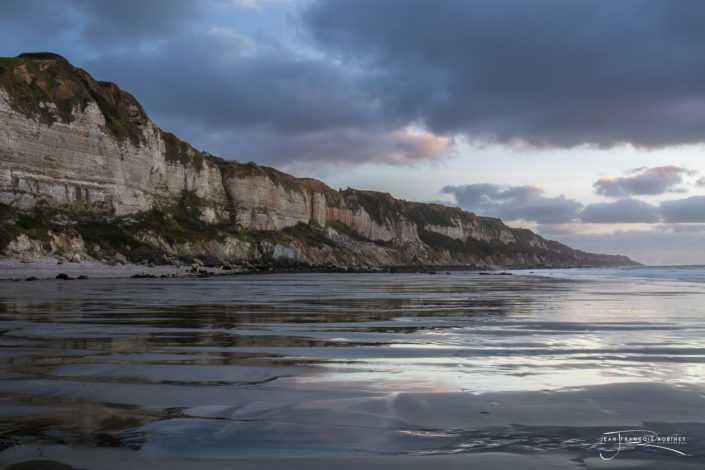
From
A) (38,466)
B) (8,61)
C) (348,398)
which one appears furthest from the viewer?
(8,61)

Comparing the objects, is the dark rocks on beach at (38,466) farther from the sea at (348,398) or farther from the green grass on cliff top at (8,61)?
the green grass on cliff top at (8,61)

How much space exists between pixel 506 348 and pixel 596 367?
5.04ft

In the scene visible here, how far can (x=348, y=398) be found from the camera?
166 inches

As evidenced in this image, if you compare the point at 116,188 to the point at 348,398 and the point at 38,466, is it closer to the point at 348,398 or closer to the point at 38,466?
the point at 348,398

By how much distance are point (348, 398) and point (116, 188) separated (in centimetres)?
6500

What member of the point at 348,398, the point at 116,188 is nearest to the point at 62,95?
the point at 116,188

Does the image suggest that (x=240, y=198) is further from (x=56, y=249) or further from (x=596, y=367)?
(x=596, y=367)

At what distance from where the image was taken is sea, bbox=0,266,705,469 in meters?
2.94

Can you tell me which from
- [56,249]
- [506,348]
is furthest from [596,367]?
[56,249]

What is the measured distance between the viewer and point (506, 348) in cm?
708

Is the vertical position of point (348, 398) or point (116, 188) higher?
point (116, 188)

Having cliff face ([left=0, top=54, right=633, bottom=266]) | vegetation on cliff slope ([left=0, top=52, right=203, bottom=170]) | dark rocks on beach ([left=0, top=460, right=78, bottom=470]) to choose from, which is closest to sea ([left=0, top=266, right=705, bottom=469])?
dark rocks on beach ([left=0, top=460, right=78, bottom=470])

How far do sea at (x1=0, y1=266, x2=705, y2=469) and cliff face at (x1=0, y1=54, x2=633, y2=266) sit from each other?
41241 mm

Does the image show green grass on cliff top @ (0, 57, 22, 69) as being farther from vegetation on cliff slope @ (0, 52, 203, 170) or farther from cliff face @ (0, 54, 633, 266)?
cliff face @ (0, 54, 633, 266)
